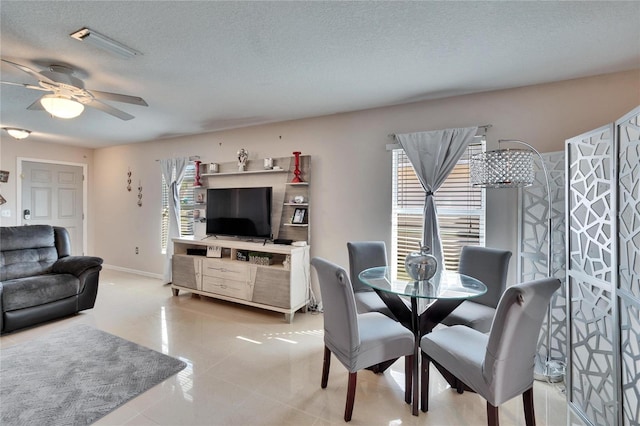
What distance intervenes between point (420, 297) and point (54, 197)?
22.1ft

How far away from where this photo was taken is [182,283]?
4.10 m

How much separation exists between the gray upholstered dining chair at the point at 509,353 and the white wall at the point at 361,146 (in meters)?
1.49

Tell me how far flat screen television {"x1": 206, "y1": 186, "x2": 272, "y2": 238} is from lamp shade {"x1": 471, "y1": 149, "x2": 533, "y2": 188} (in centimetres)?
253

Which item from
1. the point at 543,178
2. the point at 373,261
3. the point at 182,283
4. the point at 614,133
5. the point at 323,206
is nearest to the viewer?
the point at 614,133

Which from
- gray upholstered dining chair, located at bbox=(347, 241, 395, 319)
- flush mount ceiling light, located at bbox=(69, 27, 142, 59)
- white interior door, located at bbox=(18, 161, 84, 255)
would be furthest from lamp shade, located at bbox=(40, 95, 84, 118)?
white interior door, located at bbox=(18, 161, 84, 255)

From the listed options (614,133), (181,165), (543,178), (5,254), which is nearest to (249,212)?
(181,165)

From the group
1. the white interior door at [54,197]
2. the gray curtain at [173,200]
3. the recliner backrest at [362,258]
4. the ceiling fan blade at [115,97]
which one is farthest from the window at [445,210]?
the white interior door at [54,197]

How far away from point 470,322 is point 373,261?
0.99 meters

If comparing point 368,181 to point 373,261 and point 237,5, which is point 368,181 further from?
point 237,5

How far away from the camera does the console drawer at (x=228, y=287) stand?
361 centimetres

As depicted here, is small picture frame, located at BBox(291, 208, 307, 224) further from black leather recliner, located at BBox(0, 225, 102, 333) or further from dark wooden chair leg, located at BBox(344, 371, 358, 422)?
black leather recliner, located at BBox(0, 225, 102, 333)

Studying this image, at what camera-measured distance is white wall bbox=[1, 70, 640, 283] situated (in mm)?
2637

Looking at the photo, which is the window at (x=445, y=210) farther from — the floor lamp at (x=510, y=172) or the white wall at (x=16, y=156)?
the white wall at (x=16, y=156)

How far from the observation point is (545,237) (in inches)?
99.4
